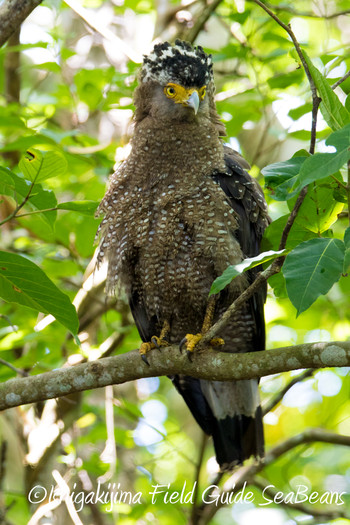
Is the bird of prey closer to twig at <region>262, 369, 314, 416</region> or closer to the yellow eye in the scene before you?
the yellow eye

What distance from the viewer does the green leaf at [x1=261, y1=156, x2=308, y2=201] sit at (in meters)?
2.29

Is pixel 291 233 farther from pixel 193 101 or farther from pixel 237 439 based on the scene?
pixel 237 439

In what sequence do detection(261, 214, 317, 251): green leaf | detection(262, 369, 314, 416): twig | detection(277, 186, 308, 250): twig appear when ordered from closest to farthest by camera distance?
detection(277, 186, 308, 250): twig → detection(261, 214, 317, 251): green leaf → detection(262, 369, 314, 416): twig

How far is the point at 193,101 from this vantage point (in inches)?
153

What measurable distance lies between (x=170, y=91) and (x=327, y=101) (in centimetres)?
198

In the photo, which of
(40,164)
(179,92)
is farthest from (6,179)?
(179,92)

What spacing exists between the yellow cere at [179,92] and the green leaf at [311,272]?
81.8 inches

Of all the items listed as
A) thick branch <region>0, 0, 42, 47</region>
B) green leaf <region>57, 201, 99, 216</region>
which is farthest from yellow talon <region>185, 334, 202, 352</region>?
thick branch <region>0, 0, 42, 47</region>

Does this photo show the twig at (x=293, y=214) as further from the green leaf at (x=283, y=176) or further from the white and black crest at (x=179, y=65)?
the white and black crest at (x=179, y=65)

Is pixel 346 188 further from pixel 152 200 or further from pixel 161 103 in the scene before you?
pixel 161 103

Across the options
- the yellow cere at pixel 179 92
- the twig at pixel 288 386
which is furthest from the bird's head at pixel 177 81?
the twig at pixel 288 386

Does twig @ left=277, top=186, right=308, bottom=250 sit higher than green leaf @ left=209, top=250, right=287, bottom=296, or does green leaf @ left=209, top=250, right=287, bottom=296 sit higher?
twig @ left=277, top=186, right=308, bottom=250

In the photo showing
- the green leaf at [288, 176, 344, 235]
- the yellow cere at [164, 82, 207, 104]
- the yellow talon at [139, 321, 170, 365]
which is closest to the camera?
the green leaf at [288, 176, 344, 235]

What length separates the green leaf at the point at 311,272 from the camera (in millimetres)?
2109
